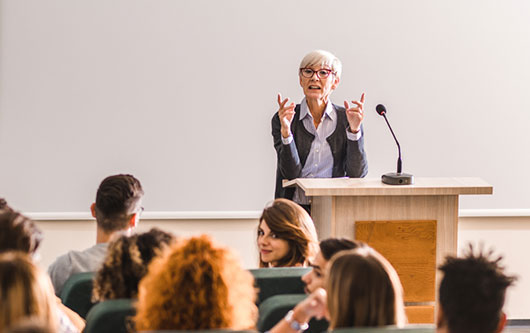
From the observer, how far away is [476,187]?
3.73 m

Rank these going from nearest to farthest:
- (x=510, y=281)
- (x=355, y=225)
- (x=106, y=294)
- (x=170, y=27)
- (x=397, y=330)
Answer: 1. (x=397, y=330)
2. (x=510, y=281)
3. (x=106, y=294)
4. (x=355, y=225)
5. (x=170, y=27)

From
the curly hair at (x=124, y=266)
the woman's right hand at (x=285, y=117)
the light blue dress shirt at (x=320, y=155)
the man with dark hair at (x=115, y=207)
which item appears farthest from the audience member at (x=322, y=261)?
the light blue dress shirt at (x=320, y=155)

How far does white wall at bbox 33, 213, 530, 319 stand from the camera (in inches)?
201

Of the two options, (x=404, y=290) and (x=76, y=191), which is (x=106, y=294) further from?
(x=76, y=191)

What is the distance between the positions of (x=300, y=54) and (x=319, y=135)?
96 centimetres

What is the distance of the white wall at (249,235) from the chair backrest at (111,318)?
9.47 ft

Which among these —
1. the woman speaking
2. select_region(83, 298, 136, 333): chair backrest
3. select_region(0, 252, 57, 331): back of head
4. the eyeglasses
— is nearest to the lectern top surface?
the woman speaking

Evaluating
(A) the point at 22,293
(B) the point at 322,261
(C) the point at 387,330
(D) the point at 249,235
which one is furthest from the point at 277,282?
(D) the point at 249,235

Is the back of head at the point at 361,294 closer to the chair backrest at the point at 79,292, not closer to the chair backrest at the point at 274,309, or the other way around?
the chair backrest at the point at 274,309

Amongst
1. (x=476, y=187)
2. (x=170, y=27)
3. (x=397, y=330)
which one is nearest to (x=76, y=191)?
(x=170, y=27)

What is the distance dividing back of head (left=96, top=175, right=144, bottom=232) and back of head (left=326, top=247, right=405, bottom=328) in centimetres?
137

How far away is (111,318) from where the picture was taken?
85.9 inches

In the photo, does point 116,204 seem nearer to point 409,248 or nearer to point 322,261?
point 322,261

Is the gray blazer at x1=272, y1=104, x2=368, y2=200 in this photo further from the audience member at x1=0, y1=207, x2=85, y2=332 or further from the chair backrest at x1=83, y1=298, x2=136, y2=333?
the chair backrest at x1=83, y1=298, x2=136, y2=333
